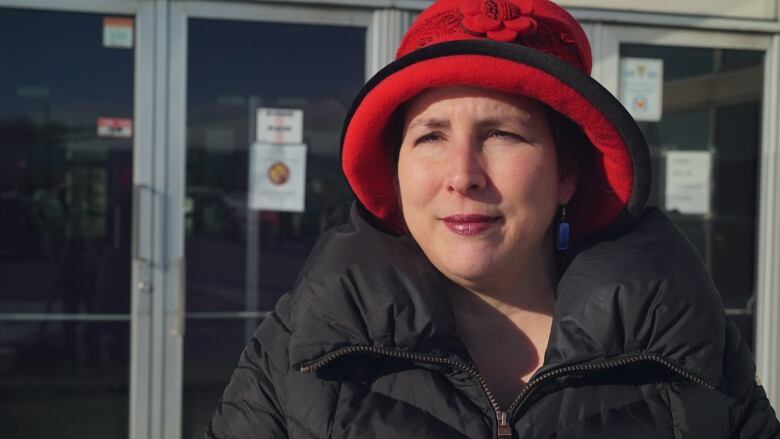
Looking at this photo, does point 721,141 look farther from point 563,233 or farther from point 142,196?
point 563,233

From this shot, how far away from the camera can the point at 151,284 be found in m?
3.79

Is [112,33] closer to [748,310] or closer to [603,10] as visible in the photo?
[603,10]

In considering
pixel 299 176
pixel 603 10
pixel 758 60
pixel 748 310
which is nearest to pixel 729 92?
pixel 758 60

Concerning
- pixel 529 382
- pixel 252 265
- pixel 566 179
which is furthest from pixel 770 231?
pixel 529 382

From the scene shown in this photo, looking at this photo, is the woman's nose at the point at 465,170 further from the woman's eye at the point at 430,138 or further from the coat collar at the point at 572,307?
the coat collar at the point at 572,307

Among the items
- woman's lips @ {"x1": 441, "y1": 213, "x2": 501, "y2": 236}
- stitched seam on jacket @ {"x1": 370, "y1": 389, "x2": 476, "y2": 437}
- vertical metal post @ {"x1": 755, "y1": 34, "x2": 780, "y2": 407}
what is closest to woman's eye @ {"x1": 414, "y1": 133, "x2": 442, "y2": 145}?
woman's lips @ {"x1": 441, "y1": 213, "x2": 501, "y2": 236}

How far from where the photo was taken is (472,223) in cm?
133

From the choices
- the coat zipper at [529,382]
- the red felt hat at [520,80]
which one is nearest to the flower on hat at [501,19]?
the red felt hat at [520,80]

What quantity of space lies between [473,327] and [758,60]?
346 centimetres

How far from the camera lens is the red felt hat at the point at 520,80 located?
4.19 feet

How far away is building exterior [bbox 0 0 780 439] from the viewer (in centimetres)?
378

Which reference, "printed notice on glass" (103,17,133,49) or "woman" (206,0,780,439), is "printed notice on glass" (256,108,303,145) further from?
"woman" (206,0,780,439)

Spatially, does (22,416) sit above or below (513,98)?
below

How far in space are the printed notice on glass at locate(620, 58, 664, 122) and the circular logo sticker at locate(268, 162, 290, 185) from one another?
1747 millimetres
